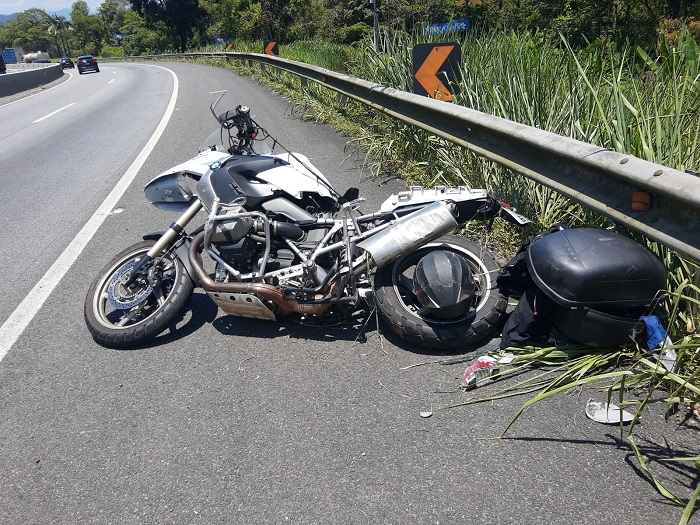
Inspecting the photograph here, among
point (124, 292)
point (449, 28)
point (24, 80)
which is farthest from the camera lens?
point (24, 80)

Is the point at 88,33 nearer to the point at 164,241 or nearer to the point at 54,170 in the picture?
the point at 54,170

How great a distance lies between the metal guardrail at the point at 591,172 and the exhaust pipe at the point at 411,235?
0.73 m

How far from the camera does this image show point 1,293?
185 inches

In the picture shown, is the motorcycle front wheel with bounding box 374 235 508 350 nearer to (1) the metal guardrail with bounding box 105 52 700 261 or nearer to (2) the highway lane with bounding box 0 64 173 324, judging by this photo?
(1) the metal guardrail with bounding box 105 52 700 261

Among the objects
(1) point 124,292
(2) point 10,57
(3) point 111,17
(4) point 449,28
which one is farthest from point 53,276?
(3) point 111,17

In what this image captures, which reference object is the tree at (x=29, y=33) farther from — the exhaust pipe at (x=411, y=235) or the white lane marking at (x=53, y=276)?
the exhaust pipe at (x=411, y=235)

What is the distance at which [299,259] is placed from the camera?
3.73 meters

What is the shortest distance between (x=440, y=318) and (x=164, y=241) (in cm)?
191

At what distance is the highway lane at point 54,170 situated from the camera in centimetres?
547

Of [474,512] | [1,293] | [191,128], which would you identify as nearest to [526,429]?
[474,512]

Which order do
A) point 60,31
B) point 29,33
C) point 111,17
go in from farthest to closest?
point 29,33
point 60,31
point 111,17

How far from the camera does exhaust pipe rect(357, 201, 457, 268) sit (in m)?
3.34

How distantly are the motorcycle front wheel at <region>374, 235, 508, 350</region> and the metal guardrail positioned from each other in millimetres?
658

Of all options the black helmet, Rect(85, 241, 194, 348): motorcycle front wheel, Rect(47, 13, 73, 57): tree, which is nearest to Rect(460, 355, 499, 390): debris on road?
the black helmet
